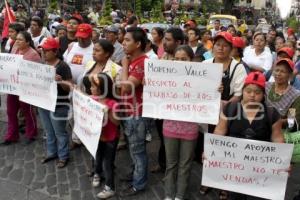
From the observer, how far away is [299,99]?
4.17 meters

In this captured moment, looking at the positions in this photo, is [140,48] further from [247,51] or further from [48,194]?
[247,51]

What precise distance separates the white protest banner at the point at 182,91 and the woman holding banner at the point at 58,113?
1369mm

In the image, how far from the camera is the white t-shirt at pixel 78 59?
18.8ft

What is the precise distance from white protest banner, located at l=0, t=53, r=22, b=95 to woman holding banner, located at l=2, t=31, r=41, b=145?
0.16 m

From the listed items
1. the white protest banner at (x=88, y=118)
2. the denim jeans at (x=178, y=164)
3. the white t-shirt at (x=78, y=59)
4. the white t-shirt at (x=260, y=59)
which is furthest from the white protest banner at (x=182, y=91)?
the white t-shirt at (x=260, y=59)

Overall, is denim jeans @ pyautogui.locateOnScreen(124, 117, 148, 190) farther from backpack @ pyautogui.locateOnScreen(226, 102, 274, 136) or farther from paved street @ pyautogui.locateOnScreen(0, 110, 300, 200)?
backpack @ pyautogui.locateOnScreen(226, 102, 274, 136)

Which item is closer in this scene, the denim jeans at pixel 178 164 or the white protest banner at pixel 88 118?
the denim jeans at pixel 178 164

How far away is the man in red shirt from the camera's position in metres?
4.36

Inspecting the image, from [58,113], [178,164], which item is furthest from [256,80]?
[58,113]

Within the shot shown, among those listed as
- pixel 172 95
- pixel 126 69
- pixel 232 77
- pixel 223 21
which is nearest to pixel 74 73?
pixel 126 69

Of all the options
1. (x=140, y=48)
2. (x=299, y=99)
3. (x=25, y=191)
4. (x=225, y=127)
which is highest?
(x=140, y=48)

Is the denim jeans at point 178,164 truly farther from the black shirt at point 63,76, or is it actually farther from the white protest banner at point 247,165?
the black shirt at point 63,76

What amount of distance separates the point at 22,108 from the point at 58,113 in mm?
1203

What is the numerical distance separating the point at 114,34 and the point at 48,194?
333 cm
